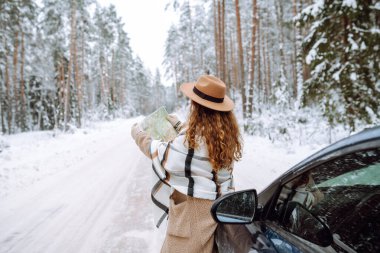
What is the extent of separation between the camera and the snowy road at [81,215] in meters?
3.80

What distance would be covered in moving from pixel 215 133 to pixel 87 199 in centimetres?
436

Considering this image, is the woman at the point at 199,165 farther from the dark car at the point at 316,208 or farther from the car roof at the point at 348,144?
the car roof at the point at 348,144

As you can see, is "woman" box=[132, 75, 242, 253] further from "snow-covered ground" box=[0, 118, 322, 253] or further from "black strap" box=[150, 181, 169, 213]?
"snow-covered ground" box=[0, 118, 322, 253]

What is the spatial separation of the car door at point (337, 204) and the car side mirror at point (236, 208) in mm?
141

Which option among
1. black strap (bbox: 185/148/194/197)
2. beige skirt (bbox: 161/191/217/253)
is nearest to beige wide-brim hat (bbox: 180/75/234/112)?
black strap (bbox: 185/148/194/197)

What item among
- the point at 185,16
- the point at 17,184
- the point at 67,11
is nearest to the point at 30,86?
the point at 67,11

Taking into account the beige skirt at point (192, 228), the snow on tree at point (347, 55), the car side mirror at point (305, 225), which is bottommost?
the beige skirt at point (192, 228)

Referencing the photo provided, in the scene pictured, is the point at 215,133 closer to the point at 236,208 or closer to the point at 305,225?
the point at 236,208

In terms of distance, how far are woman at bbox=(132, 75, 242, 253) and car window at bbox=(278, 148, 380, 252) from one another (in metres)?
0.45

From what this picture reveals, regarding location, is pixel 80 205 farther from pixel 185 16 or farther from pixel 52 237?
pixel 185 16

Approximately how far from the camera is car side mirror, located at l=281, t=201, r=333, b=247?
4.62ft

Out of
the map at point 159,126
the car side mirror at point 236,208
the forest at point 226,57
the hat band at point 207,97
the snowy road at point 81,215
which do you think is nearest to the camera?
the car side mirror at point 236,208

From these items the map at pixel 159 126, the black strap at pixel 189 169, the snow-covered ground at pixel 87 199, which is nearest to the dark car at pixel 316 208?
the black strap at pixel 189 169

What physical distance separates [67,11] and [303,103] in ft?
76.7
